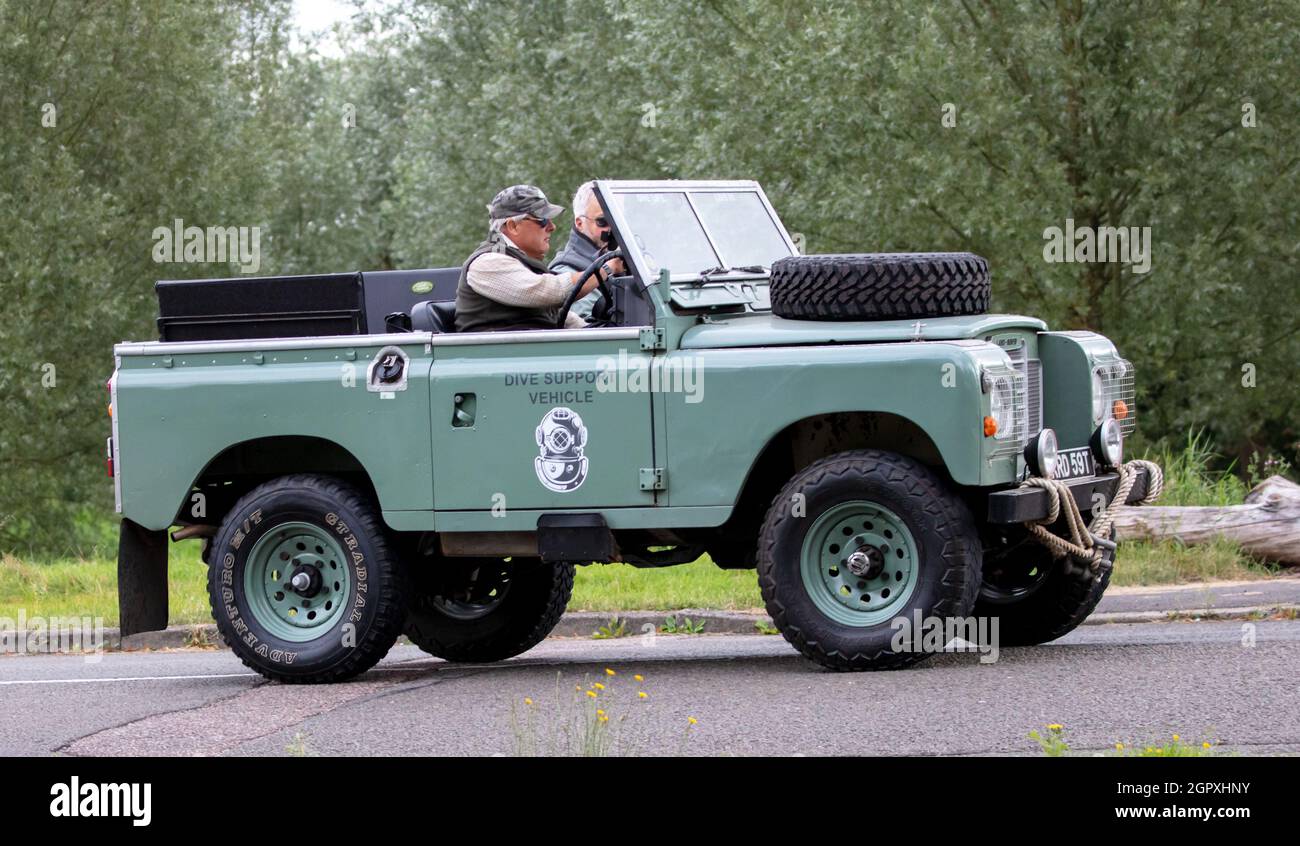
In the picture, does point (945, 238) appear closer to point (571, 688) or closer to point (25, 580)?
point (25, 580)

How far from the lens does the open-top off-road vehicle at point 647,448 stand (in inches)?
320

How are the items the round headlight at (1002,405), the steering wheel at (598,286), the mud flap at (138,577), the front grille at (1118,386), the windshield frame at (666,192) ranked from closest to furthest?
the round headlight at (1002,405)
the steering wheel at (598,286)
the windshield frame at (666,192)
the front grille at (1118,386)
the mud flap at (138,577)

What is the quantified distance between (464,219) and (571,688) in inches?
1125

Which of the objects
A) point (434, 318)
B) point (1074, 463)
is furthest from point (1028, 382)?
point (434, 318)

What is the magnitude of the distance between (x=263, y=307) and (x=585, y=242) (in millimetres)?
1578

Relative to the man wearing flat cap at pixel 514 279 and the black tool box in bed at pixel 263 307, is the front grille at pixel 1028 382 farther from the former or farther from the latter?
the black tool box in bed at pixel 263 307

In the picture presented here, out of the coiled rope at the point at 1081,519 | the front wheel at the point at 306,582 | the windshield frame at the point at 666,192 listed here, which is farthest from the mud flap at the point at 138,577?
the coiled rope at the point at 1081,519

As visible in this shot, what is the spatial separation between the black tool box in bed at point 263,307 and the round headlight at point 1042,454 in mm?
3232

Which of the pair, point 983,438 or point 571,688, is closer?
point 983,438

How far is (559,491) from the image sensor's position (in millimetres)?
8625

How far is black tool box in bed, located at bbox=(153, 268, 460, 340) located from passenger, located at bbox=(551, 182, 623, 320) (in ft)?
3.32

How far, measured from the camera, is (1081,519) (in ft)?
28.1
